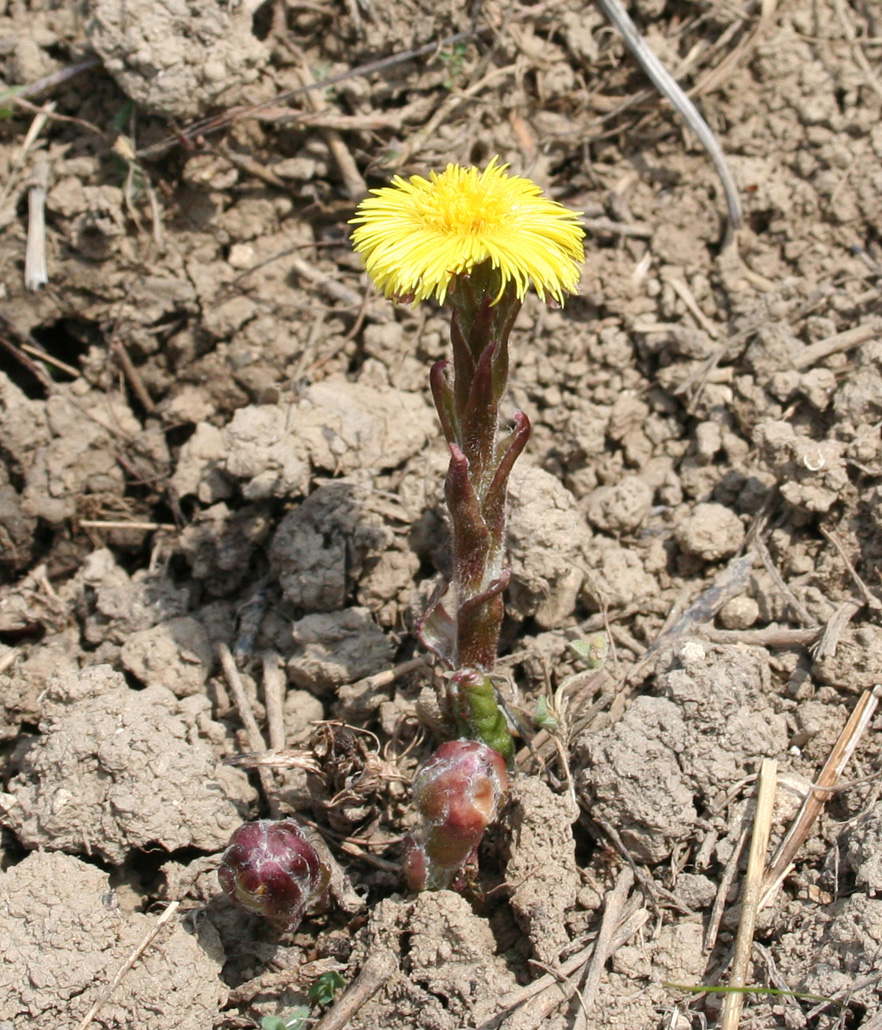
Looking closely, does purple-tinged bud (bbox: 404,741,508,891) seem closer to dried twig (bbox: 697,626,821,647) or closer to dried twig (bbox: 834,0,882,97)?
dried twig (bbox: 697,626,821,647)

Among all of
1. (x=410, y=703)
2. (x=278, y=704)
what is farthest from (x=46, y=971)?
(x=410, y=703)

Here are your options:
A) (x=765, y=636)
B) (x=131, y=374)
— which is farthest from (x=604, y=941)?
(x=131, y=374)

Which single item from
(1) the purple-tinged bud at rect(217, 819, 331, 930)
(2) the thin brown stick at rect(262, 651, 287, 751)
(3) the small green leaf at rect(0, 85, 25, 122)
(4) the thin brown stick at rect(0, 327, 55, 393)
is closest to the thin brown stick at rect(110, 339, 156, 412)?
(4) the thin brown stick at rect(0, 327, 55, 393)

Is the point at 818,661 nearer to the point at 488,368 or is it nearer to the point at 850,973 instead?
the point at 850,973

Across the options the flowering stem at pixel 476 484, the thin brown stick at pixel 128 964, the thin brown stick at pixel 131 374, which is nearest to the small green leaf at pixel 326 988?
the thin brown stick at pixel 128 964

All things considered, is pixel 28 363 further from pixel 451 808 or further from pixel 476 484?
pixel 451 808

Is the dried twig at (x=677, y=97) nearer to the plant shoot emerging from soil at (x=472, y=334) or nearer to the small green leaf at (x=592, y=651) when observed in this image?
the plant shoot emerging from soil at (x=472, y=334)
